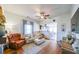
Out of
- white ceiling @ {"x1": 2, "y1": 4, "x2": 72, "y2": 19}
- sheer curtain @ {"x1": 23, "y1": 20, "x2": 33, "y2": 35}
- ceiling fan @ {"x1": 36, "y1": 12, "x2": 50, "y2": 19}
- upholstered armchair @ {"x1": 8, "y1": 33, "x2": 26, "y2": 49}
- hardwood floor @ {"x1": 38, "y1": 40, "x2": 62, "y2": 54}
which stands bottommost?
hardwood floor @ {"x1": 38, "y1": 40, "x2": 62, "y2": 54}

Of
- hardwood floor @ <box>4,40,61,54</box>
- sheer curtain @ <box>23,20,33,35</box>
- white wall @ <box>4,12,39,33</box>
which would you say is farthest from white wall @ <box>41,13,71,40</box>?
white wall @ <box>4,12,39,33</box>

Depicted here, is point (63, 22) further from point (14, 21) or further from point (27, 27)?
point (14, 21)

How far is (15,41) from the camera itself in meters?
2.30

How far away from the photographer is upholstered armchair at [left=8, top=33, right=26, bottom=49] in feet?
7.48

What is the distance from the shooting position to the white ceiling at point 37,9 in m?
2.31

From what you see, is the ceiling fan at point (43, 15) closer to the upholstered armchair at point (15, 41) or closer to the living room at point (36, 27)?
the living room at point (36, 27)

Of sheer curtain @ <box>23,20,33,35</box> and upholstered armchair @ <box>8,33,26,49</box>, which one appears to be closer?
upholstered armchair @ <box>8,33,26,49</box>

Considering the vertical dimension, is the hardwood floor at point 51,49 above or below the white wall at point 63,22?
below

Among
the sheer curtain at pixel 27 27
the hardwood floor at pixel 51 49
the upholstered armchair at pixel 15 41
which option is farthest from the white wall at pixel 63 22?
the upholstered armchair at pixel 15 41

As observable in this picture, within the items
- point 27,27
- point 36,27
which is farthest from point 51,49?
point 27,27

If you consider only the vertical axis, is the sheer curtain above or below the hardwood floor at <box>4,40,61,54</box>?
above

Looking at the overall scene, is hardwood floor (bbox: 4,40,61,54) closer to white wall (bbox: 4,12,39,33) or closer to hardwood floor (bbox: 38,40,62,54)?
hardwood floor (bbox: 38,40,62,54)
